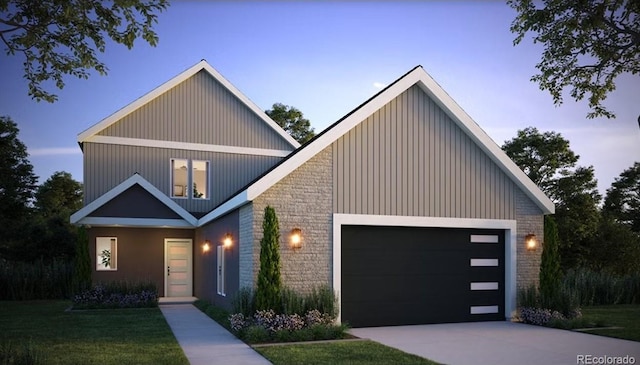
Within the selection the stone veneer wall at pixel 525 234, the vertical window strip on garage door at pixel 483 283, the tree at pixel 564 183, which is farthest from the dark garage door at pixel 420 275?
the tree at pixel 564 183

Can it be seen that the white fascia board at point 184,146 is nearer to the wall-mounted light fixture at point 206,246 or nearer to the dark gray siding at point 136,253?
the dark gray siding at point 136,253

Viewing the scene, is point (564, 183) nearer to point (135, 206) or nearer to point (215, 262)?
point (215, 262)

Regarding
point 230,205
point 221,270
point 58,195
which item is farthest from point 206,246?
point 58,195

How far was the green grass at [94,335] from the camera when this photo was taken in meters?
8.81

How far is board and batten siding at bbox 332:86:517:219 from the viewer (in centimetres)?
1284

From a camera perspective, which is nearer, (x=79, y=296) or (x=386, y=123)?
(x=386, y=123)

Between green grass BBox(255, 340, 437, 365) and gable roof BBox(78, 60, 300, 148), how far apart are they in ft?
42.9

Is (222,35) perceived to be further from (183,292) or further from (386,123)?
(183,292)

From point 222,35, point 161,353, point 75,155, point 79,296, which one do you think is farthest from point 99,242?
point 75,155

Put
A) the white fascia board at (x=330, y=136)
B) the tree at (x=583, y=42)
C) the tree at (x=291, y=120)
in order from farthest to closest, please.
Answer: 1. the tree at (x=291, y=120)
2. the tree at (x=583, y=42)
3. the white fascia board at (x=330, y=136)

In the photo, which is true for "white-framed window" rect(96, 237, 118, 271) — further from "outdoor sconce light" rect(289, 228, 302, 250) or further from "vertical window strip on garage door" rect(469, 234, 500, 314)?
"vertical window strip on garage door" rect(469, 234, 500, 314)

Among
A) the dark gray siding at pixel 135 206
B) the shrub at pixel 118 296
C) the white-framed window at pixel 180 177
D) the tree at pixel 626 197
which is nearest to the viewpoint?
the shrub at pixel 118 296

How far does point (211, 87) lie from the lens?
21609mm

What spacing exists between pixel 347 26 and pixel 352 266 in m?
6.64
